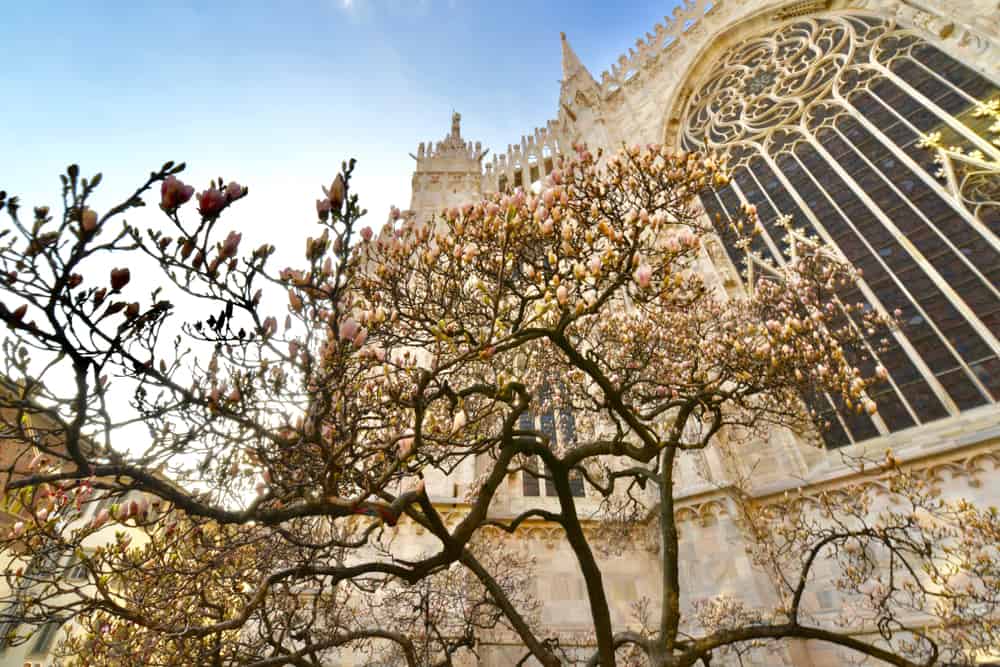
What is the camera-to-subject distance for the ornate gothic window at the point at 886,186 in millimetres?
8422

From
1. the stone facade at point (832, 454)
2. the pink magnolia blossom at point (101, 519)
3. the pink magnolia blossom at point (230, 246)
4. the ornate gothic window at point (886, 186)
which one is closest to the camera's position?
the pink magnolia blossom at point (230, 246)

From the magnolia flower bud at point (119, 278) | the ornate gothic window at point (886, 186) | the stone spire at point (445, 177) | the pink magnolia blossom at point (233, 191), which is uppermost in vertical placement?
the stone spire at point (445, 177)

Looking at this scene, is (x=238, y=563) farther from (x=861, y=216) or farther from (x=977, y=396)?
(x=861, y=216)

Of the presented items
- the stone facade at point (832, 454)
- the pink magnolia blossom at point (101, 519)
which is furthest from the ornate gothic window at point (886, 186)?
the pink magnolia blossom at point (101, 519)

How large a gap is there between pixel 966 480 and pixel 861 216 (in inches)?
246

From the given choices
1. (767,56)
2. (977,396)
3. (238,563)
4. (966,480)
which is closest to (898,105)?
(767,56)

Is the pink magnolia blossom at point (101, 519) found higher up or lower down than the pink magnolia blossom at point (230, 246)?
lower down

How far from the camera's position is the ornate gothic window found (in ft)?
27.6

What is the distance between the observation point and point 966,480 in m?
6.88

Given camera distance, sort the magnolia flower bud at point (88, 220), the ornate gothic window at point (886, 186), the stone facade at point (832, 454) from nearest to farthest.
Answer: the magnolia flower bud at point (88, 220) → the stone facade at point (832, 454) → the ornate gothic window at point (886, 186)

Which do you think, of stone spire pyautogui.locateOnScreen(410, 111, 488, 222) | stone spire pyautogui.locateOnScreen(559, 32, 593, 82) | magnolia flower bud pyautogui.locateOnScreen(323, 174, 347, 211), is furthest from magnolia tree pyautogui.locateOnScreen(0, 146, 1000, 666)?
stone spire pyautogui.locateOnScreen(559, 32, 593, 82)

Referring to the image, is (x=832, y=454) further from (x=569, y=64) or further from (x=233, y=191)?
(x=569, y=64)

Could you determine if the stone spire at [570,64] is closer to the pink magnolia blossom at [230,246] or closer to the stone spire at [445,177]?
the stone spire at [445,177]

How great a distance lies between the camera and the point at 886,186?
34.5 ft
